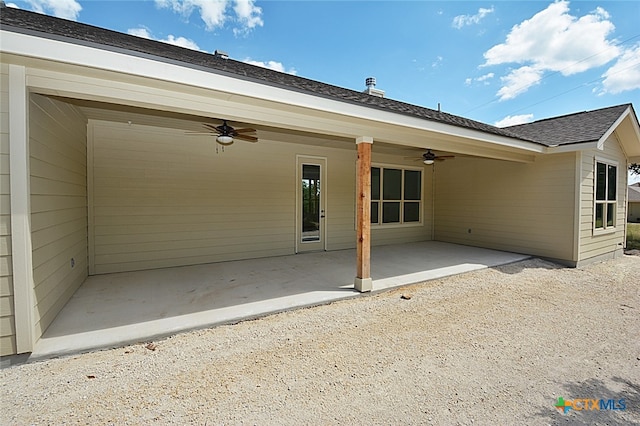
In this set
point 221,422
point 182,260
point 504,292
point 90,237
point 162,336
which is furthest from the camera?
point 182,260

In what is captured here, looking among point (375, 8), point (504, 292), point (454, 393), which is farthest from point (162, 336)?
point (375, 8)

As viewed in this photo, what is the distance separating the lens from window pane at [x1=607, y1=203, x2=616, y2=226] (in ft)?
23.2

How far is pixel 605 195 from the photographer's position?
6.80m

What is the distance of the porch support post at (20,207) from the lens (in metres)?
2.22

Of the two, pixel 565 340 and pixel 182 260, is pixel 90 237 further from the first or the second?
pixel 565 340

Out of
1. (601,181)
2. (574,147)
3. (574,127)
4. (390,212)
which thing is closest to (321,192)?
(390,212)

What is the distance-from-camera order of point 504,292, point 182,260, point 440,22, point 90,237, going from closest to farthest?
point 504,292
point 90,237
point 182,260
point 440,22

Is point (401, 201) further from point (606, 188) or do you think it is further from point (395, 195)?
point (606, 188)

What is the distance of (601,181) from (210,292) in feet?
29.7

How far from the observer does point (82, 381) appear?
206 cm

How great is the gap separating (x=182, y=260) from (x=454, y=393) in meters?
5.02

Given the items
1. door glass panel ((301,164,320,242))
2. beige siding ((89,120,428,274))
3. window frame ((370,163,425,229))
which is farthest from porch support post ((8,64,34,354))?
window frame ((370,163,425,229))

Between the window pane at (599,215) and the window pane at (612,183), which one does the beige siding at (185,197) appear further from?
the window pane at (612,183)

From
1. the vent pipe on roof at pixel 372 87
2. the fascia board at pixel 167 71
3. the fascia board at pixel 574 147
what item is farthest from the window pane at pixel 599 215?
the vent pipe on roof at pixel 372 87
